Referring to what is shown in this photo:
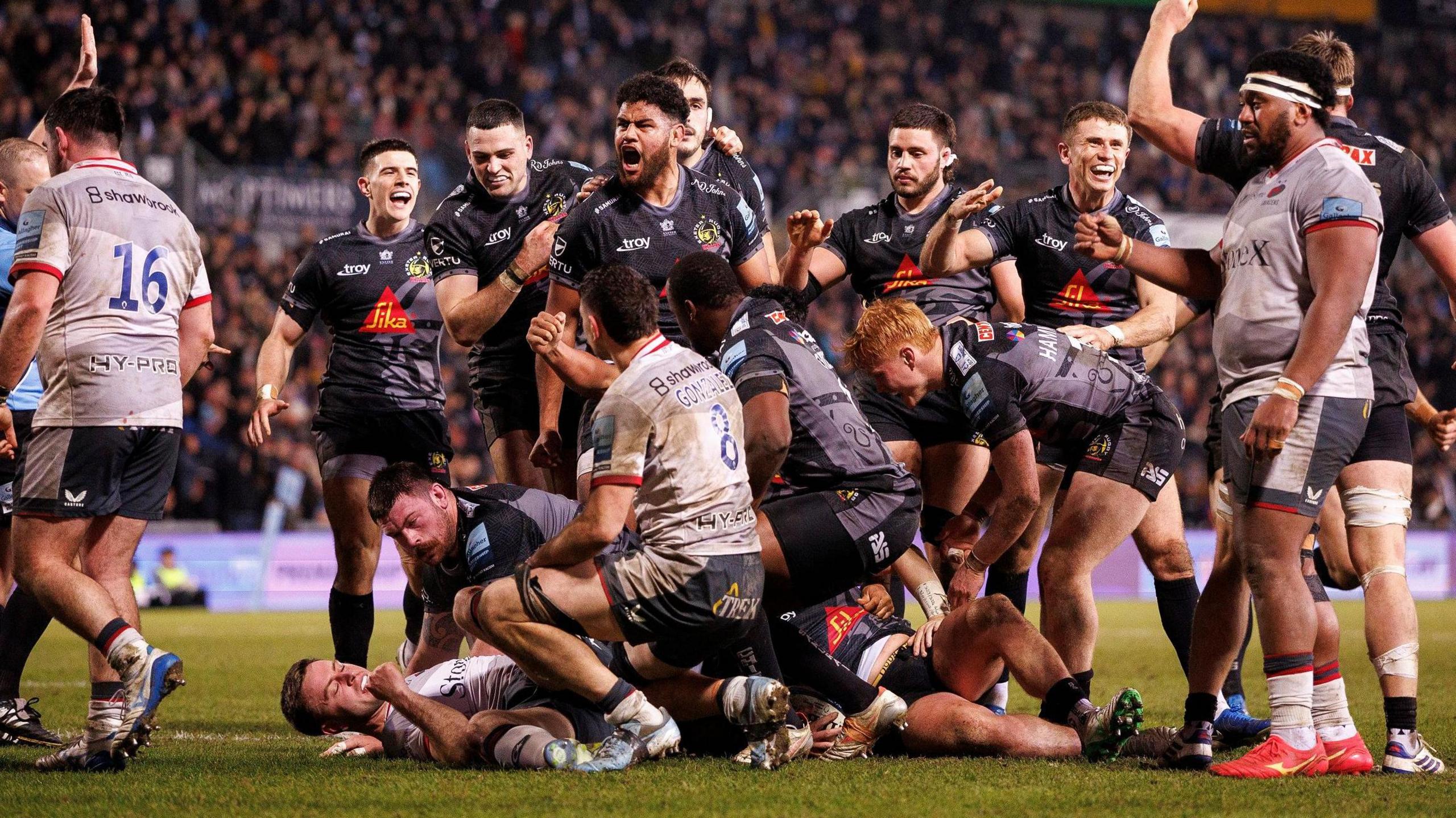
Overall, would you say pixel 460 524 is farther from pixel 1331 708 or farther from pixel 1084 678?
pixel 1331 708

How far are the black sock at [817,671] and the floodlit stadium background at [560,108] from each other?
37.6ft

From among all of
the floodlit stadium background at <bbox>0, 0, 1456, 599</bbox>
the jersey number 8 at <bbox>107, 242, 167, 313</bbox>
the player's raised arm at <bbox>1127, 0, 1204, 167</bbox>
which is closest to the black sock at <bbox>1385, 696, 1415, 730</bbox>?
the player's raised arm at <bbox>1127, 0, 1204, 167</bbox>

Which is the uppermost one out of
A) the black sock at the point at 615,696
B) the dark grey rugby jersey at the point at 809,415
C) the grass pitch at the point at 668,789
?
the dark grey rugby jersey at the point at 809,415

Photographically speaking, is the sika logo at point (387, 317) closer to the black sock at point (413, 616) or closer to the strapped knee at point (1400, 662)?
the black sock at point (413, 616)

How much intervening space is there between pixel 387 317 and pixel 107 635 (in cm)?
310

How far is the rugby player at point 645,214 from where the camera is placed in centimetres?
684

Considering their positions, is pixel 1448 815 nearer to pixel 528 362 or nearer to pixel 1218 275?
pixel 1218 275

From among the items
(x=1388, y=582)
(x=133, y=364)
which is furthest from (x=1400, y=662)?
(x=133, y=364)

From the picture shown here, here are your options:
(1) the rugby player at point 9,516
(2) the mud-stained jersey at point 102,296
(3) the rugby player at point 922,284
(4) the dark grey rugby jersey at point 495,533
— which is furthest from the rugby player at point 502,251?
(1) the rugby player at point 9,516

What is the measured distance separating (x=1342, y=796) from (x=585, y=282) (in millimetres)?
3166

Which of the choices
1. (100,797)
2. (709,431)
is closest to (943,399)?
(709,431)

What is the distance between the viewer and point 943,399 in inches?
311

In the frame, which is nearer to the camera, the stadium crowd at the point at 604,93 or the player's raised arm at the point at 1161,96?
the player's raised arm at the point at 1161,96

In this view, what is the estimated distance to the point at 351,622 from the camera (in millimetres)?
8055
